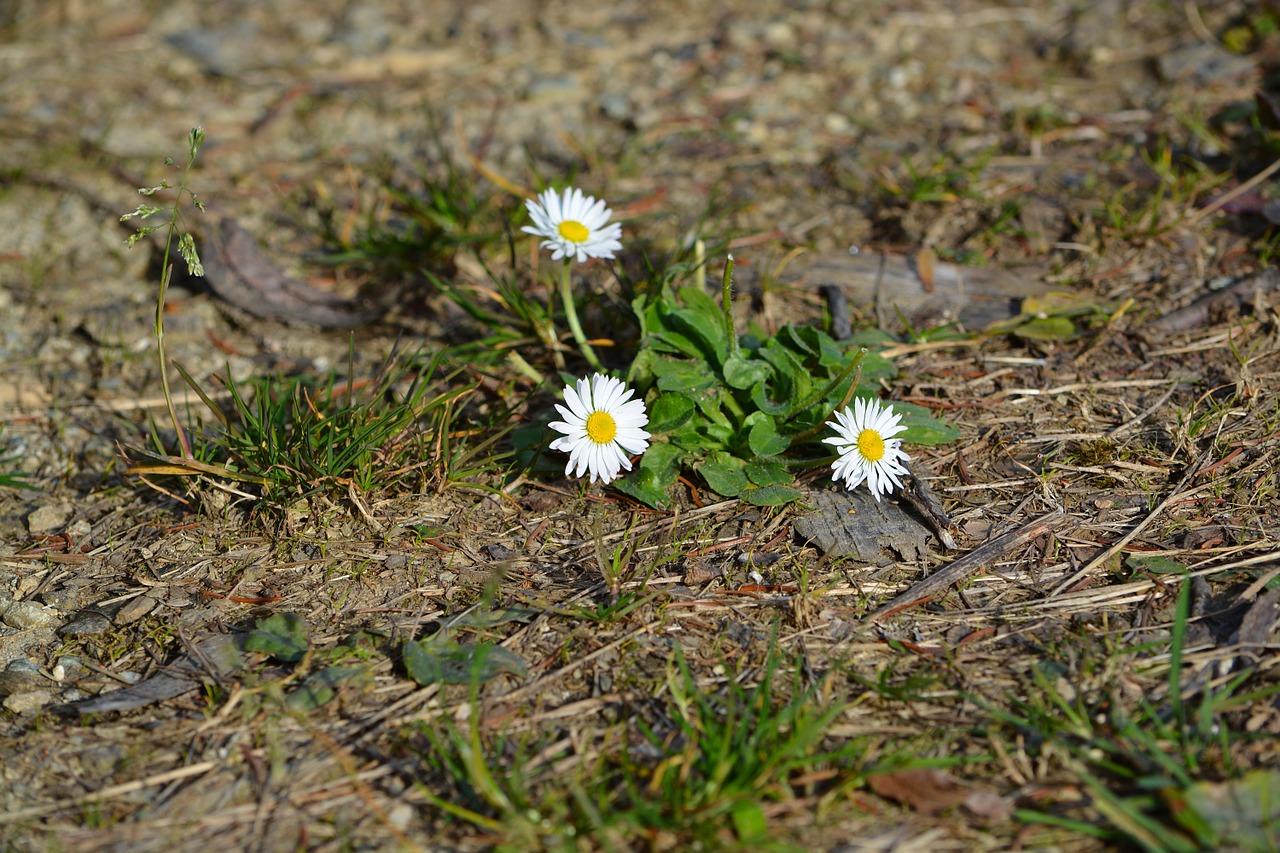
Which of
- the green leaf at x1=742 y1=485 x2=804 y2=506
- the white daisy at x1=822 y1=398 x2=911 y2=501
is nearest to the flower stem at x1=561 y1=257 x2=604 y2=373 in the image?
the green leaf at x1=742 y1=485 x2=804 y2=506

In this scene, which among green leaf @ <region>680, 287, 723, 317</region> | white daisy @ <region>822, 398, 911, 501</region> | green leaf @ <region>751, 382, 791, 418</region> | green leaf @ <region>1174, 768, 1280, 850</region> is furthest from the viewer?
green leaf @ <region>680, 287, 723, 317</region>

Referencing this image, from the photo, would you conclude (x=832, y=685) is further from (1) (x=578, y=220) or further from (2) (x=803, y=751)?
(1) (x=578, y=220)

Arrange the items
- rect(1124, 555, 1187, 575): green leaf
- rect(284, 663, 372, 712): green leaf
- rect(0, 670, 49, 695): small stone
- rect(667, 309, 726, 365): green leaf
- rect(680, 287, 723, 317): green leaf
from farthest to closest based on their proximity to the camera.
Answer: rect(680, 287, 723, 317): green leaf < rect(667, 309, 726, 365): green leaf < rect(1124, 555, 1187, 575): green leaf < rect(0, 670, 49, 695): small stone < rect(284, 663, 372, 712): green leaf

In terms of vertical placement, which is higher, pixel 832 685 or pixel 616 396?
pixel 616 396

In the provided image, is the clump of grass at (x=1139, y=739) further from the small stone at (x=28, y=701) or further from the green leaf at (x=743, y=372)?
the small stone at (x=28, y=701)

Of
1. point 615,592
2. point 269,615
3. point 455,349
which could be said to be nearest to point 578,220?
point 455,349

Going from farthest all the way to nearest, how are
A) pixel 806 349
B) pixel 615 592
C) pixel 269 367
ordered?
pixel 269 367
pixel 806 349
pixel 615 592

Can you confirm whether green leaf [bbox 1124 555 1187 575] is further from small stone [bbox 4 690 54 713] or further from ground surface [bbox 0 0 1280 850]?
small stone [bbox 4 690 54 713]
